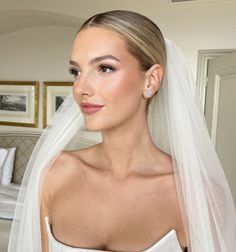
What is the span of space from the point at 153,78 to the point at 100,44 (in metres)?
0.17

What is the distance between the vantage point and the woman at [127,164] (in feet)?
2.56

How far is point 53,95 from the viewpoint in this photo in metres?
3.37

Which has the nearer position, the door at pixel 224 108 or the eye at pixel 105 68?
the eye at pixel 105 68

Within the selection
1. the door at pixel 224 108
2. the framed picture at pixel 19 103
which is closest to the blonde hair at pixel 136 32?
the door at pixel 224 108

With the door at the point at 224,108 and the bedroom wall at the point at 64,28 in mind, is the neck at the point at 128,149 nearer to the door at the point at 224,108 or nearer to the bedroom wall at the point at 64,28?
the door at the point at 224,108

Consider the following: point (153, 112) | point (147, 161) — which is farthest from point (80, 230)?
point (153, 112)

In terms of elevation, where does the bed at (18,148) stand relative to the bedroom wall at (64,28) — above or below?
below

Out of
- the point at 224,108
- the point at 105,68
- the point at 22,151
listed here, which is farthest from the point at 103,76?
the point at 22,151

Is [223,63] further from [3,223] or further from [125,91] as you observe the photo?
[3,223]

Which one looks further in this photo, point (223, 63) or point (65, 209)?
point (223, 63)

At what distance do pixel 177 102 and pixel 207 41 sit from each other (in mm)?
1497

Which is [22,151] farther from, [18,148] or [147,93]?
[147,93]

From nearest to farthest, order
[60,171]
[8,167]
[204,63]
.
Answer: [60,171], [204,63], [8,167]

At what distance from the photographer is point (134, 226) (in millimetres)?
932
